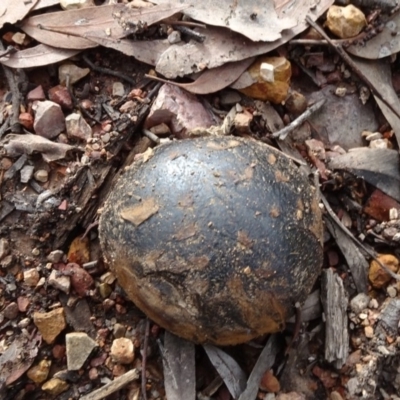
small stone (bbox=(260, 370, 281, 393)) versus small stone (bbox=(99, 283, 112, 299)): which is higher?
small stone (bbox=(99, 283, 112, 299))

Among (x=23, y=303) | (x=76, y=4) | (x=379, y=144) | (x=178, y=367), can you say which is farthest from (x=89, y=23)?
(x=178, y=367)

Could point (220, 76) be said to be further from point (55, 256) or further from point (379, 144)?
point (55, 256)

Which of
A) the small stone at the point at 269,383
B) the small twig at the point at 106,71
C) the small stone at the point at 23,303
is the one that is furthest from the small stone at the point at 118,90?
the small stone at the point at 269,383

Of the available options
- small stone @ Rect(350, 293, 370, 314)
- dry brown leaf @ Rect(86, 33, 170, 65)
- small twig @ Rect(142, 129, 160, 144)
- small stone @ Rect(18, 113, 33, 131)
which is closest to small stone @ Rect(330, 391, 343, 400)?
small stone @ Rect(350, 293, 370, 314)

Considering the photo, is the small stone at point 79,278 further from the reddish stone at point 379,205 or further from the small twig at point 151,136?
the reddish stone at point 379,205

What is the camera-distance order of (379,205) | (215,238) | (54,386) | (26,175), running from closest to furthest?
1. (215,238)
2. (54,386)
3. (26,175)
4. (379,205)

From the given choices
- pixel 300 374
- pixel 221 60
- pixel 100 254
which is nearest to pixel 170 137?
pixel 221 60

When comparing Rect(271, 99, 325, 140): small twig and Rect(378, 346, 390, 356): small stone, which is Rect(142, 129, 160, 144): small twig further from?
Rect(378, 346, 390, 356): small stone
